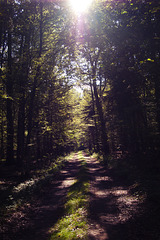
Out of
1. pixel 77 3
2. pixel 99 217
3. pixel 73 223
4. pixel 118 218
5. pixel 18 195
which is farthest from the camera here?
pixel 77 3

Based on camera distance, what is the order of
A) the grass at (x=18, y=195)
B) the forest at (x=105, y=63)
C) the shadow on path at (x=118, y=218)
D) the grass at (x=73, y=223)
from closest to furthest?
the shadow on path at (x=118, y=218) → the grass at (x=73, y=223) → the grass at (x=18, y=195) → the forest at (x=105, y=63)

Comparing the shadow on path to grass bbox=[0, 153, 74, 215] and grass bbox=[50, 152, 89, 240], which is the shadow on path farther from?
Result: grass bbox=[0, 153, 74, 215]

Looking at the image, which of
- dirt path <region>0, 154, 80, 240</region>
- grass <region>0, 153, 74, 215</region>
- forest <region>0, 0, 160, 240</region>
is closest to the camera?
dirt path <region>0, 154, 80, 240</region>

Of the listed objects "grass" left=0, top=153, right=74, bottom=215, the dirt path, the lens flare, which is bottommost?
the dirt path

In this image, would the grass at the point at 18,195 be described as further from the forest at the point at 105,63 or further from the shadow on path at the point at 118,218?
the shadow on path at the point at 118,218

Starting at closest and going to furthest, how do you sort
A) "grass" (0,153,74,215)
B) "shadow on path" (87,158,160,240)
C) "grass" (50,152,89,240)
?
"shadow on path" (87,158,160,240), "grass" (50,152,89,240), "grass" (0,153,74,215)

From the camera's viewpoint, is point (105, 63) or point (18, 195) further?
point (105, 63)

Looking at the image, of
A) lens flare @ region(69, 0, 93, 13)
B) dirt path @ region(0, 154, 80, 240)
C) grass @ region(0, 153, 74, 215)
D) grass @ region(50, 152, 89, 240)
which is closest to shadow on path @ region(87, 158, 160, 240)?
grass @ region(50, 152, 89, 240)

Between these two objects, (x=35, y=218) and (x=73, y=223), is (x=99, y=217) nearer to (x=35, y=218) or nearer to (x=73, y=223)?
(x=73, y=223)

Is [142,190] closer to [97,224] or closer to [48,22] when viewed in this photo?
[97,224]

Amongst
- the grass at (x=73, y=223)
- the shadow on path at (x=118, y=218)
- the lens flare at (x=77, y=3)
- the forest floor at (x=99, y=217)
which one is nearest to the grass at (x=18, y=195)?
the forest floor at (x=99, y=217)

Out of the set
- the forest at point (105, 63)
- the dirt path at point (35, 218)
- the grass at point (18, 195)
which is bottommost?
the dirt path at point (35, 218)

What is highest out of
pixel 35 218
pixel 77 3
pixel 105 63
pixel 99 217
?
pixel 77 3

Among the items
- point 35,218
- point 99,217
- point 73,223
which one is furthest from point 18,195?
point 99,217
